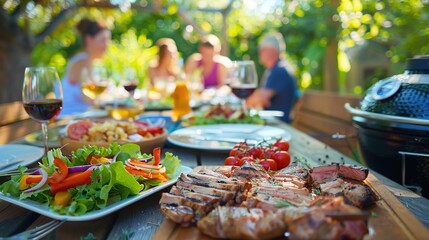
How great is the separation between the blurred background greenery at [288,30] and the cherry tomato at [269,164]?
308 cm

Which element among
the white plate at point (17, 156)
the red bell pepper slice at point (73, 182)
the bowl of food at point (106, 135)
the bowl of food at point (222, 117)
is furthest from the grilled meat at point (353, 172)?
the bowl of food at point (222, 117)

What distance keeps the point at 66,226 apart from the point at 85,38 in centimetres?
557

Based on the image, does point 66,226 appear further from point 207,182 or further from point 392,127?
point 392,127

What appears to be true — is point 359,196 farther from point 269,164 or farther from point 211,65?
point 211,65

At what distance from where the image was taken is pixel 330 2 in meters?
6.68

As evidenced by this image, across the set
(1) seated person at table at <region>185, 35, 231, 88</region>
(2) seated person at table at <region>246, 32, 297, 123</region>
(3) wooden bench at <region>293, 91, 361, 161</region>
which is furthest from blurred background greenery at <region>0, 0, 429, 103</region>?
(1) seated person at table at <region>185, 35, 231, 88</region>

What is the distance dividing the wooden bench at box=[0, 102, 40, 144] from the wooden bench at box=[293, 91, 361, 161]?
2686 mm

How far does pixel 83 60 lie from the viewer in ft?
19.7

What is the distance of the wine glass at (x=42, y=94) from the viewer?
6.70 feet

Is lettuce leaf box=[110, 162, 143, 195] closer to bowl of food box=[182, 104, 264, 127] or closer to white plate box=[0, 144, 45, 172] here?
white plate box=[0, 144, 45, 172]

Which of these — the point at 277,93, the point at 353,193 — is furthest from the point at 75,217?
the point at 277,93

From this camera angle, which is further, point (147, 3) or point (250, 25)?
point (250, 25)

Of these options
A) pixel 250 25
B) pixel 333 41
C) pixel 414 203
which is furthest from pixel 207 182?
pixel 250 25

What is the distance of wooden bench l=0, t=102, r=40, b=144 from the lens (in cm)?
326
